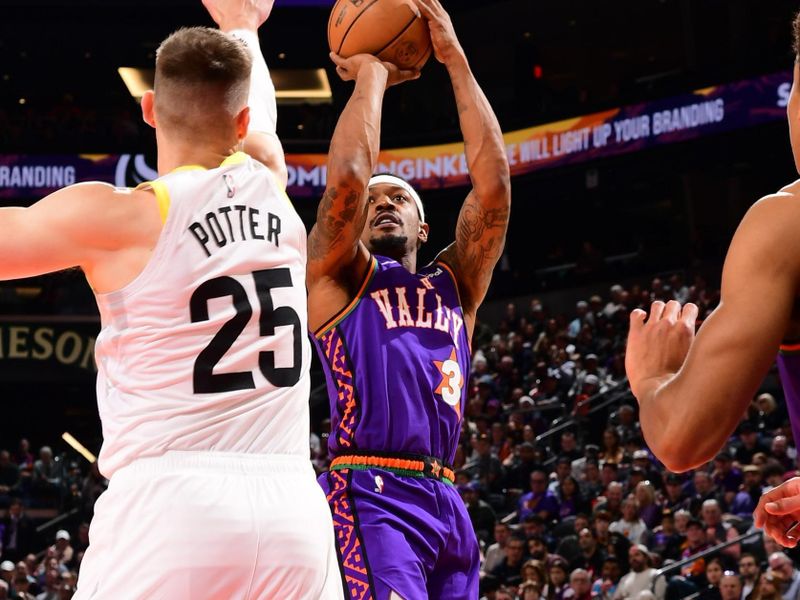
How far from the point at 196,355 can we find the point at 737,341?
1.19 meters

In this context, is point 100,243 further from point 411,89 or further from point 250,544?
point 411,89

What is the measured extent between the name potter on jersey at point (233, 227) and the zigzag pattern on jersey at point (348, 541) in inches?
61.1

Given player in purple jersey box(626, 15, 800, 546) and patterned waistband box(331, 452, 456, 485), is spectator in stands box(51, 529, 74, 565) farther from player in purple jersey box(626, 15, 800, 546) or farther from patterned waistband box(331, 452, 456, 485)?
player in purple jersey box(626, 15, 800, 546)

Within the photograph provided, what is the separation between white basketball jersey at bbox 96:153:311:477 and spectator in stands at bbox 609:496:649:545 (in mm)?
9049

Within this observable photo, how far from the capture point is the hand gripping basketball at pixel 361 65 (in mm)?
4930

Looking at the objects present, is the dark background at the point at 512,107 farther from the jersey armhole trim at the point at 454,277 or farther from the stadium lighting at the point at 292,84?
the jersey armhole trim at the point at 454,277

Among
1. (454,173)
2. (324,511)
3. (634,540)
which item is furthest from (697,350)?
(454,173)

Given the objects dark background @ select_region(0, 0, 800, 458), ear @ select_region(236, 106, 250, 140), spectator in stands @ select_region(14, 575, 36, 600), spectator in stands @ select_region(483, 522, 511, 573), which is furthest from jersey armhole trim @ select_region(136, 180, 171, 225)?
dark background @ select_region(0, 0, 800, 458)

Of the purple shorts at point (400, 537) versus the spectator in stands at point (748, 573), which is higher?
the purple shorts at point (400, 537)


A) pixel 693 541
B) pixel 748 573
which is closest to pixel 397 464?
pixel 748 573

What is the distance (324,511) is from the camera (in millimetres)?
2797

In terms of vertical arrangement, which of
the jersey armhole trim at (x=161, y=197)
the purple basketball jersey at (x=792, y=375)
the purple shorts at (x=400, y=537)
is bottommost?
the purple shorts at (x=400, y=537)

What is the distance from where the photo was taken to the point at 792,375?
2.41m

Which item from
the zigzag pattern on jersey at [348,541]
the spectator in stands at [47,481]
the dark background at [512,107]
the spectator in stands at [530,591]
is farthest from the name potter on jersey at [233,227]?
the dark background at [512,107]
